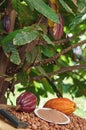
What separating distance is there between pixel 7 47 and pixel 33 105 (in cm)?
17

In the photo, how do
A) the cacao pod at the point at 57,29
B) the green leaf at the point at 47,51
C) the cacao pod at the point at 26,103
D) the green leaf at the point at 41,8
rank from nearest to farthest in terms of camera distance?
1. the green leaf at the point at 41,8
2. the cacao pod at the point at 26,103
3. the cacao pod at the point at 57,29
4. the green leaf at the point at 47,51

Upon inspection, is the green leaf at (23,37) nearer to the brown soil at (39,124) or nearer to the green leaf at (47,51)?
the brown soil at (39,124)

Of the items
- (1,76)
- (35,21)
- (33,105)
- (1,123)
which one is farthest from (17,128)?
(35,21)

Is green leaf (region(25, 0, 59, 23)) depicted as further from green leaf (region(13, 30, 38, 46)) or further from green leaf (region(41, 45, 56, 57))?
green leaf (region(41, 45, 56, 57))

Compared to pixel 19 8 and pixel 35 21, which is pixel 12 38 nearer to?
pixel 19 8

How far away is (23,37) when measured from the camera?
0.91 meters

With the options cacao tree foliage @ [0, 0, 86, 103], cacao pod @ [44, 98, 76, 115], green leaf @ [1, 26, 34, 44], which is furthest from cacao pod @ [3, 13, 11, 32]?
cacao pod @ [44, 98, 76, 115]

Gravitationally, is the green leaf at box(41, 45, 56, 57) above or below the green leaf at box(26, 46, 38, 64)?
below

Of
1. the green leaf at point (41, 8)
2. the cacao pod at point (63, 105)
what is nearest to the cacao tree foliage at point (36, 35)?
the green leaf at point (41, 8)

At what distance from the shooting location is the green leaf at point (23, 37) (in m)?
0.91

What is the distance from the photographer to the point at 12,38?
0.95 m

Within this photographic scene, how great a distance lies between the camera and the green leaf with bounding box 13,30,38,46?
908 millimetres

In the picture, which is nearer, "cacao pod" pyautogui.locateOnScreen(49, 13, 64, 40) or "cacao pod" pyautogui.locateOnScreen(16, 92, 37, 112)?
"cacao pod" pyautogui.locateOnScreen(16, 92, 37, 112)

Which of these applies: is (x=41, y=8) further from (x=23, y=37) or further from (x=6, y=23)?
(x=6, y=23)
